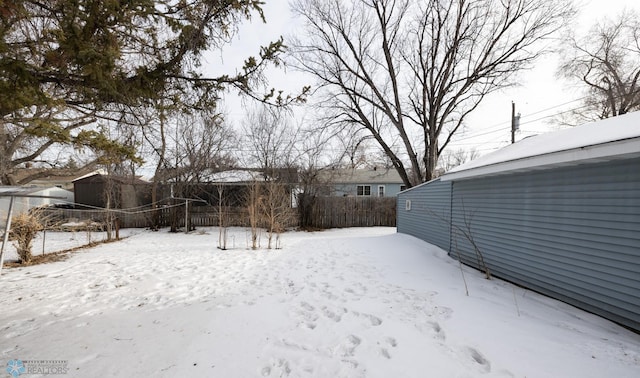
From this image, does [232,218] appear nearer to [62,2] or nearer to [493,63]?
[62,2]

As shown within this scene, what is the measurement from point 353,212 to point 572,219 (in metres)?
10.5

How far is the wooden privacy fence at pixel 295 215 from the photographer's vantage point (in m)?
12.6

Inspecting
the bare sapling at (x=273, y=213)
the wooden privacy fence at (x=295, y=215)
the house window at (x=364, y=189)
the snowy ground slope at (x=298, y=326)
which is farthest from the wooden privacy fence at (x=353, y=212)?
the house window at (x=364, y=189)

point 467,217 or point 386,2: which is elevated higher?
point 386,2

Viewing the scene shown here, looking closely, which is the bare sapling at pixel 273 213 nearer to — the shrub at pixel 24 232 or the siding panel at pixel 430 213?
the siding panel at pixel 430 213

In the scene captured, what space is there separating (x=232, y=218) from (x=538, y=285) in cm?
1265

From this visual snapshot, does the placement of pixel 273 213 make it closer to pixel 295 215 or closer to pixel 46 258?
pixel 295 215

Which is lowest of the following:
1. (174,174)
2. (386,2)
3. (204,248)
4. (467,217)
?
(204,248)

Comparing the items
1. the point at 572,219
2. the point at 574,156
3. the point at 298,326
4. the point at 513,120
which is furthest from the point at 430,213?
the point at 513,120

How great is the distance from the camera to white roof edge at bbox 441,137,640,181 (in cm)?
263

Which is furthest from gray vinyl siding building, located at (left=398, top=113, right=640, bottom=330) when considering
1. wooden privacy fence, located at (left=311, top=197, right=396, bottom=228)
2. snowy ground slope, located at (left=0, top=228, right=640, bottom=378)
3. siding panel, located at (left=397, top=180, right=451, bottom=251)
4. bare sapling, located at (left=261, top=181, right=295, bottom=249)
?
wooden privacy fence, located at (left=311, top=197, right=396, bottom=228)

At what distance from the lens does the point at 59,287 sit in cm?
430

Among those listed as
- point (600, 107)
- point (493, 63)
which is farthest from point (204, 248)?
point (600, 107)

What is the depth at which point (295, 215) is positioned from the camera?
1311cm
